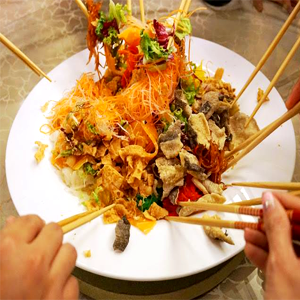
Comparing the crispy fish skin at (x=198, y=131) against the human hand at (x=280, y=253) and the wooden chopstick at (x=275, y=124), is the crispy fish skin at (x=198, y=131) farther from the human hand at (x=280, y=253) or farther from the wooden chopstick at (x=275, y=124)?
the human hand at (x=280, y=253)

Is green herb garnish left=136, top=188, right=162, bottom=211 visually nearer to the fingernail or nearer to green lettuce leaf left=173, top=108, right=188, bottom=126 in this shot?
green lettuce leaf left=173, top=108, right=188, bottom=126

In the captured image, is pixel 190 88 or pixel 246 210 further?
pixel 190 88

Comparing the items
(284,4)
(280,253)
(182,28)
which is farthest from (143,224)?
(284,4)

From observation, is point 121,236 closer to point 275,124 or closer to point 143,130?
point 143,130

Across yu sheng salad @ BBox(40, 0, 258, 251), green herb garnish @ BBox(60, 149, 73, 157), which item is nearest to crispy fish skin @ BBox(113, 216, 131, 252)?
Answer: yu sheng salad @ BBox(40, 0, 258, 251)

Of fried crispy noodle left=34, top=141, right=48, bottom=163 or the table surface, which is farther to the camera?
the table surface

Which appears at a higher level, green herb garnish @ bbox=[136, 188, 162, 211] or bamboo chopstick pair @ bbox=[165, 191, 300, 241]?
bamboo chopstick pair @ bbox=[165, 191, 300, 241]

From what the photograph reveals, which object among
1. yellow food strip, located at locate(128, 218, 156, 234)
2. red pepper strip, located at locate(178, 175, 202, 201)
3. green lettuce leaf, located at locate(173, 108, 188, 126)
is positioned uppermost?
green lettuce leaf, located at locate(173, 108, 188, 126)

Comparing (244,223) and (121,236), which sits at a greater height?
(244,223)
